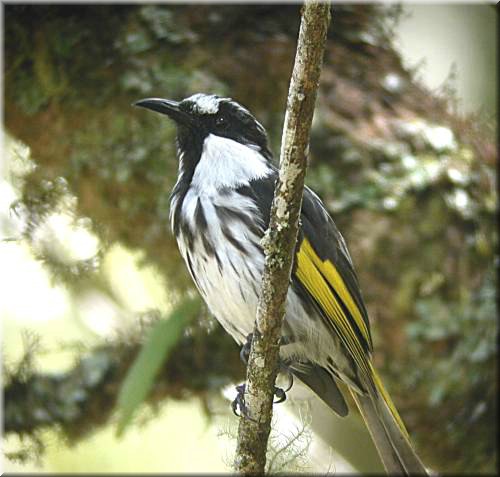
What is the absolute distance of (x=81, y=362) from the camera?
451 centimetres

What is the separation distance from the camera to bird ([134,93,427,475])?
96.0 inches

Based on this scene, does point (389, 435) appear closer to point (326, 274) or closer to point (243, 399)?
point (326, 274)

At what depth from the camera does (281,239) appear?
1.92 metres

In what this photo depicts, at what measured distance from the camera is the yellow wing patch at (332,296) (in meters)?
2.45

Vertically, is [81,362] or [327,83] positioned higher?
[327,83]

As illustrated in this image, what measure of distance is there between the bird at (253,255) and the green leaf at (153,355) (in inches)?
47.3

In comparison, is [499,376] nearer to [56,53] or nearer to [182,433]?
[182,433]

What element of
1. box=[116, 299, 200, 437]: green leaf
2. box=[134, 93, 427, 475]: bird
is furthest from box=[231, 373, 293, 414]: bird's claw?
box=[116, 299, 200, 437]: green leaf

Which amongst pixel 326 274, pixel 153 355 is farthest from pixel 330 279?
pixel 153 355

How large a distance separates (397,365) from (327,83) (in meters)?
1.47

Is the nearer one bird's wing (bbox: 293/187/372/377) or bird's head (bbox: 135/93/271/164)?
bird's wing (bbox: 293/187/372/377)

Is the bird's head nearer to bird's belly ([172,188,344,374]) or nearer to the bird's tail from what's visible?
bird's belly ([172,188,344,374])

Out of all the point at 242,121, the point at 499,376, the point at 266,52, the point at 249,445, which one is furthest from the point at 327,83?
the point at 249,445

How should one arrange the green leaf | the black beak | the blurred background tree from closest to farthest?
the black beak → the green leaf → the blurred background tree
